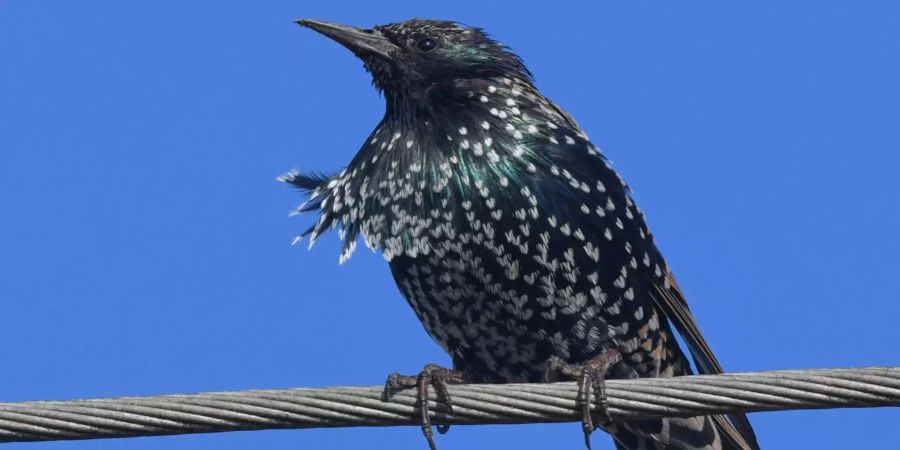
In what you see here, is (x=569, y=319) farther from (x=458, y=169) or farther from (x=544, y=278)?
(x=458, y=169)

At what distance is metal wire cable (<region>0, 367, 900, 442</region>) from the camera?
439 cm

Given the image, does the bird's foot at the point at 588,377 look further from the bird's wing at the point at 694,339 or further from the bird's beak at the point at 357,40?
the bird's beak at the point at 357,40

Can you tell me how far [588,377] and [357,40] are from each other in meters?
2.22

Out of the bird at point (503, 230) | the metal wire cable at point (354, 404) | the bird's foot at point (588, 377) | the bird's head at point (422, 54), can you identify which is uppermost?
the bird's head at point (422, 54)

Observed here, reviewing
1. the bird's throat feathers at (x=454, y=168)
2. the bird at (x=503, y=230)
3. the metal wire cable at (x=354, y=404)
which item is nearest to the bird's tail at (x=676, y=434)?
the bird at (x=503, y=230)

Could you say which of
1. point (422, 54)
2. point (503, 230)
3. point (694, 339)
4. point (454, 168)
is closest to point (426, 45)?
point (422, 54)

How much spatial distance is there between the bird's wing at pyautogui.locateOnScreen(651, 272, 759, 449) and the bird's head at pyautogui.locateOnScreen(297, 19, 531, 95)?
116 centimetres

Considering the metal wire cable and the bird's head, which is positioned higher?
the bird's head

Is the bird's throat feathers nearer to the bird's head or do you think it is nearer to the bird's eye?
the bird's head

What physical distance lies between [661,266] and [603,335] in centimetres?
47

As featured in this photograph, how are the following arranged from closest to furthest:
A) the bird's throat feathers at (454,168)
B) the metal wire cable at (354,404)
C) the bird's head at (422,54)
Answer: the metal wire cable at (354,404)
the bird's throat feathers at (454,168)
the bird's head at (422,54)

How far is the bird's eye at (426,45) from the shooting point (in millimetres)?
7031

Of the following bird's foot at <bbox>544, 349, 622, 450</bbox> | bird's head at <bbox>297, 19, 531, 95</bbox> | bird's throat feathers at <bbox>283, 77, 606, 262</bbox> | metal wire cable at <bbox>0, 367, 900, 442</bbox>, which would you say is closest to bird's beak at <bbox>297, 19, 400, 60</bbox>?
bird's head at <bbox>297, 19, 531, 95</bbox>

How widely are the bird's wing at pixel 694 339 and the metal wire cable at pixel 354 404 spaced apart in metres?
1.90
